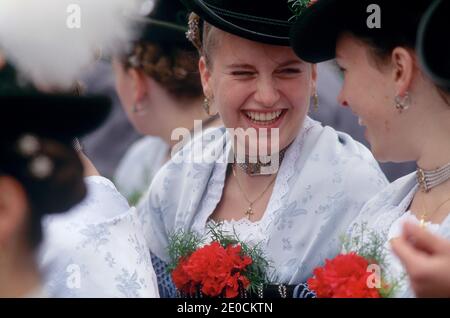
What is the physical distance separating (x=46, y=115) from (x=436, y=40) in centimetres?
88

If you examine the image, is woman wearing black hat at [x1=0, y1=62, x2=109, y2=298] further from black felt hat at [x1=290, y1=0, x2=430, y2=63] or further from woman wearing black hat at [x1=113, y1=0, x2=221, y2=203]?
black felt hat at [x1=290, y1=0, x2=430, y2=63]

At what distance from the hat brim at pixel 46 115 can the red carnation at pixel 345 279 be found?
659 millimetres

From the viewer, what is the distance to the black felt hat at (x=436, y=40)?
5.62ft

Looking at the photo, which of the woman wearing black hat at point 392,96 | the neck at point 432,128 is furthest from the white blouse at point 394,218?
the neck at point 432,128

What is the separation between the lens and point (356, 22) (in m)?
1.89

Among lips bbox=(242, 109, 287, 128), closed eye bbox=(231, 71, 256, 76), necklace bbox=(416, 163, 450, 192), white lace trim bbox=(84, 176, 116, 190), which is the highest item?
closed eye bbox=(231, 71, 256, 76)

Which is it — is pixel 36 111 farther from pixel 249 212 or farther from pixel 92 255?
pixel 249 212

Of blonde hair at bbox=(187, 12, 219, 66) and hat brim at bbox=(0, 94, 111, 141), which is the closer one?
hat brim at bbox=(0, 94, 111, 141)

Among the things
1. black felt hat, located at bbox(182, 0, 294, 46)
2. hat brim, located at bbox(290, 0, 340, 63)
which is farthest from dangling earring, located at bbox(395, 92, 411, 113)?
black felt hat, located at bbox(182, 0, 294, 46)

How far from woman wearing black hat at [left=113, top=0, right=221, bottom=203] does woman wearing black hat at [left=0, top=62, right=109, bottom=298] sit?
42 cm

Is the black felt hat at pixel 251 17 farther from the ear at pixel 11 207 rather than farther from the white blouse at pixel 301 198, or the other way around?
the ear at pixel 11 207

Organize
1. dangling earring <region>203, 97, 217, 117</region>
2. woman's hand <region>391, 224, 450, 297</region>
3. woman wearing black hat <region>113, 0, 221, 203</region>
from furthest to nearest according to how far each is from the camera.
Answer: woman wearing black hat <region>113, 0, 221, 203</region>
dangling earring <region>203, 97, 217, 117</region>
woman's hand <region>391, 224, 450, 297</region>

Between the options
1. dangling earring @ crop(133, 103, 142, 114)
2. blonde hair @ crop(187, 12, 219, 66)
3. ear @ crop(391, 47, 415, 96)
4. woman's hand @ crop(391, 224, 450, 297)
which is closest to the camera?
woman's hand @ crop(391, 224, 450, 297)

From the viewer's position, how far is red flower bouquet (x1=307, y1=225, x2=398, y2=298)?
1.80 metres
